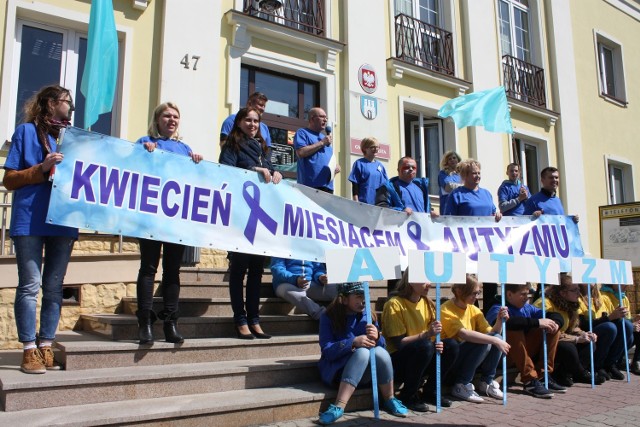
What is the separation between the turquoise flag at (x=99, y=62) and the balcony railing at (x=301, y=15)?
3879 millimetres

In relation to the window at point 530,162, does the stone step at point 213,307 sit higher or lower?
lower

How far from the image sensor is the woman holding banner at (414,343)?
4.50 metres

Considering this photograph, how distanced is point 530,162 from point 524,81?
194cm

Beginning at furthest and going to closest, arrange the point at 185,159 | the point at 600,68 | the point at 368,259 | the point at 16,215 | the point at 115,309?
1. the point at 600,68
2. the point at 115,309
3. the point at 185,159
4. the point at 368,259
5. the point at 16,215

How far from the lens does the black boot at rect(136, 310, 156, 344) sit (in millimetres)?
4263

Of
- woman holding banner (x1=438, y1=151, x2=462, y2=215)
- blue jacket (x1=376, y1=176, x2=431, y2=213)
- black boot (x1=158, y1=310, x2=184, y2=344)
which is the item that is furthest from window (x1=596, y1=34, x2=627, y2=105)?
black boot (x1=158, y1=310, x2=184, y2=344)

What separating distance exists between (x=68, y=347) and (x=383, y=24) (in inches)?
336

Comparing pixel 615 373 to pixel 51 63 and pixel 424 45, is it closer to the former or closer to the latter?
pixel 424 45

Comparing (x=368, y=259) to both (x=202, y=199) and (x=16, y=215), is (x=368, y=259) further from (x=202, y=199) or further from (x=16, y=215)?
(x=16, y=215)

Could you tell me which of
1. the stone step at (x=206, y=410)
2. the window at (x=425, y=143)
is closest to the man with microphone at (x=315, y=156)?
the stone step at (x=206, y=410)

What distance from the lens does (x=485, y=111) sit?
26.3ft

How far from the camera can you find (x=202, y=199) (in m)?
4.68

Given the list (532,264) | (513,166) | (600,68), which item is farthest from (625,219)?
(600,68)

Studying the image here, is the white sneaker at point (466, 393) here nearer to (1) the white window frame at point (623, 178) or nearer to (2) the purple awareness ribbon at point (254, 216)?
(2) the purple awareness ribbon at point (254, 216)
